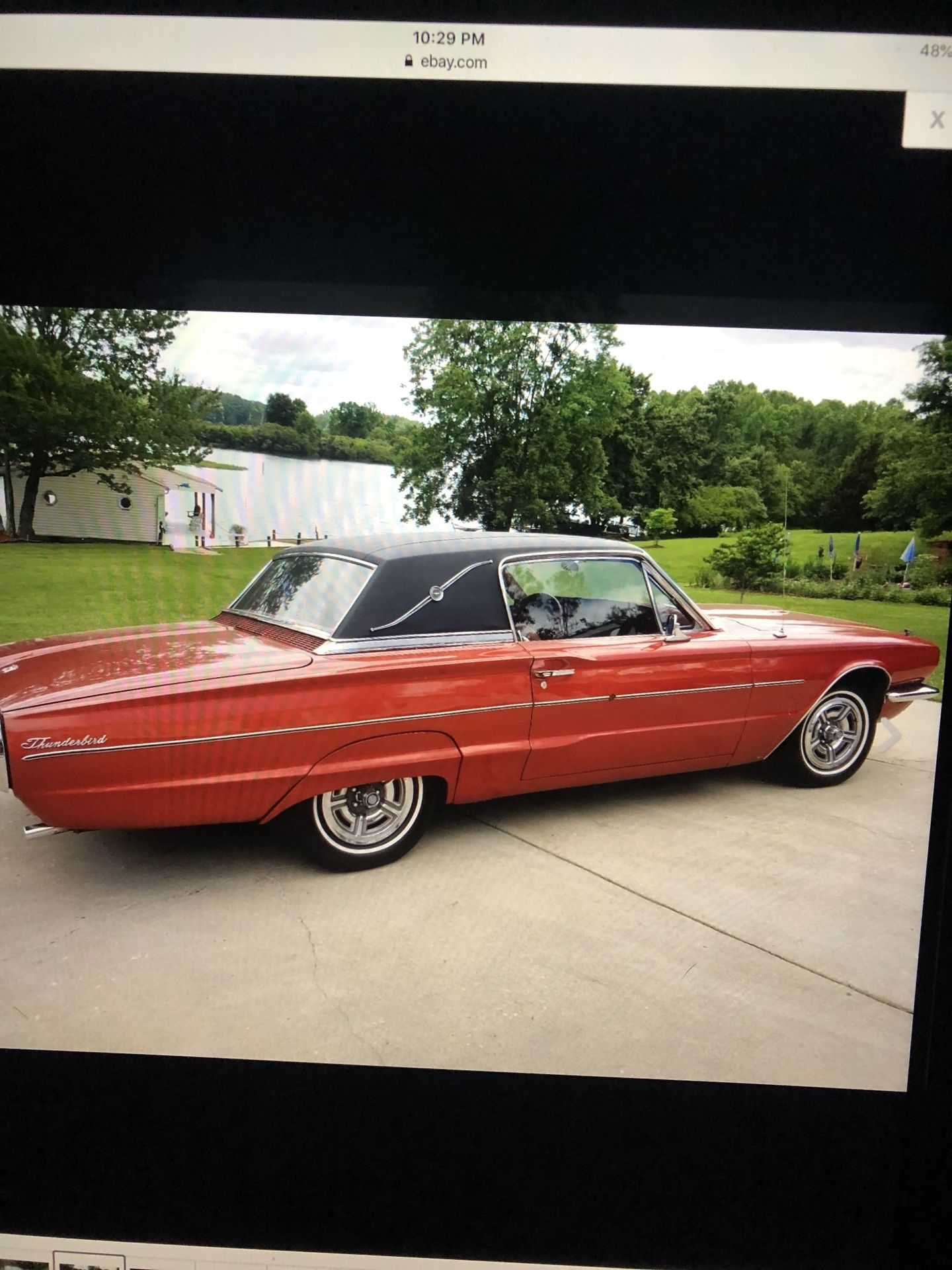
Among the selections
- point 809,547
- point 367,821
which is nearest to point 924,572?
point 809,547

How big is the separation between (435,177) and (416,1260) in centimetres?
176

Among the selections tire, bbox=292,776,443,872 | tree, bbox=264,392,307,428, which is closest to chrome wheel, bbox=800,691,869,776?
tire, bbox=292,776,443,872

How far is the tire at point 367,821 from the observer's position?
3.63ft

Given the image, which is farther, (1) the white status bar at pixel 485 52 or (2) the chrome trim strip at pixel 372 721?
(2) the chrome trim strip at pixel 372 721

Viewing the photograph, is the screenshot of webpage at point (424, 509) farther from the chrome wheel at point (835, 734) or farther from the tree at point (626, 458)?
the chrome wheel at point (835, 734)

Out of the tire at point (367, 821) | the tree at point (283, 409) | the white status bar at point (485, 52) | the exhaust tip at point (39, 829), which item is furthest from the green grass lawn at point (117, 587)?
the white status bar at point (485, 52)

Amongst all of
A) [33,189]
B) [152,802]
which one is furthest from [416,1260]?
[33,189]

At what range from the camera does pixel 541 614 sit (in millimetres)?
1210

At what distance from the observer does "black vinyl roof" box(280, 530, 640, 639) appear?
3.44 feet

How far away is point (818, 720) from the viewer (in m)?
1.30

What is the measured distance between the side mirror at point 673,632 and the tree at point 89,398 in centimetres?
104

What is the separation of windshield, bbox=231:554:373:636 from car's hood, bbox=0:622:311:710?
0.08 metres

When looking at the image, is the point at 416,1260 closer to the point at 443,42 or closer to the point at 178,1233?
the point at 178,1233

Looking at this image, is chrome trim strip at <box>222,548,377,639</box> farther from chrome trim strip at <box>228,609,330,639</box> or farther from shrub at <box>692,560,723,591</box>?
shrub at <box>692,560,723,591</box>
